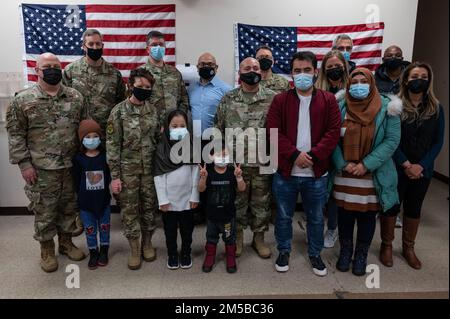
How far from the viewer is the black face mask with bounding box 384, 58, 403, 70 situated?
3070 mm

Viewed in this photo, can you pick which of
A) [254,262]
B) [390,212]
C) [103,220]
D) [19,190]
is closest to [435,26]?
[390,212]

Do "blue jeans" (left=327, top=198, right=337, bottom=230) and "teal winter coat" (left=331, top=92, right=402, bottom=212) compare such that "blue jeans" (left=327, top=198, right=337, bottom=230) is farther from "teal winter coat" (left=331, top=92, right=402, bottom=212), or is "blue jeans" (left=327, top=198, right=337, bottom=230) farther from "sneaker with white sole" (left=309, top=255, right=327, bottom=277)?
"teal winter coat" (left=331, top=92, right=402, bottom=212)

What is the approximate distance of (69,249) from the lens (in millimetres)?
2904

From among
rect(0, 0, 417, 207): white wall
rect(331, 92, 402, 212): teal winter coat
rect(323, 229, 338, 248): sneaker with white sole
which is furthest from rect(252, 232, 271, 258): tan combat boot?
rect(0, 0, 417, 207): white wall

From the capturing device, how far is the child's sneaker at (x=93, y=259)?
275cm

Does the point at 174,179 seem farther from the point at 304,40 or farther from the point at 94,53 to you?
the point at 304,40

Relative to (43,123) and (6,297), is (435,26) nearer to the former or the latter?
(43,123)

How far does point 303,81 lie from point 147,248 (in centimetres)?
184

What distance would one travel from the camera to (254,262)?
284cm

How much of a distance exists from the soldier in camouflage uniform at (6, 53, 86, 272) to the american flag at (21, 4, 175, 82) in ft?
3.62

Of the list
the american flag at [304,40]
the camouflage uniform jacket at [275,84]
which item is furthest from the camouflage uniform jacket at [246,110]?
the american flag at [304,40]

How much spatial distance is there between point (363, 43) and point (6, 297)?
4040 mm

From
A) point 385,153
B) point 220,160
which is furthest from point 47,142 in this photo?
point 385,153

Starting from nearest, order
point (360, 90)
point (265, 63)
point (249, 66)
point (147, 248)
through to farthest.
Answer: point (360, 90)
point (249, 66)
point (147, 248)
point (265, 63)
